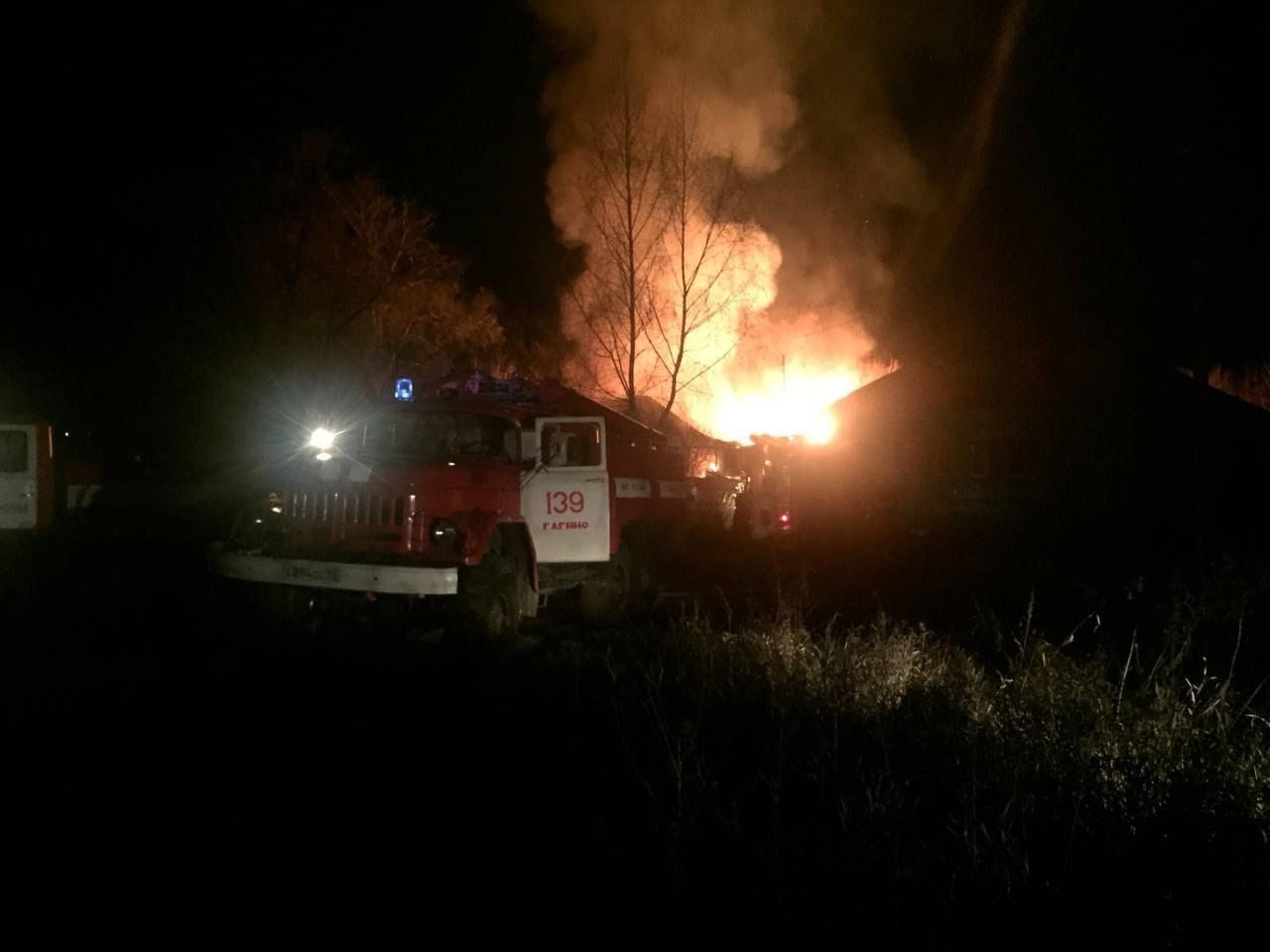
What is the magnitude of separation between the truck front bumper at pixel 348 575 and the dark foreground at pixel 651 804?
1.02 metres

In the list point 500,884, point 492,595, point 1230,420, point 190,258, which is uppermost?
point 190,258

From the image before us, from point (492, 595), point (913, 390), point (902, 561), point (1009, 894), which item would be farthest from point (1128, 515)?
point (1009, 894)

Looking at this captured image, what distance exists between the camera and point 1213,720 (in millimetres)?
4992

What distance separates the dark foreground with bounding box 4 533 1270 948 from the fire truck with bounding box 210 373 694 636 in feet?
4.91

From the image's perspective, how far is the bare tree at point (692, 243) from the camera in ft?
64.6

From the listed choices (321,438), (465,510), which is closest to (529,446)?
(465,510)

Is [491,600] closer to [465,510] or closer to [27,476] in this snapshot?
[465,510]

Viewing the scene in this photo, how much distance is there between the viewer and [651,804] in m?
3.97

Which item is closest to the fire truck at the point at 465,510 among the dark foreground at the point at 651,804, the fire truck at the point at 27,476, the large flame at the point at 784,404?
the dark foreground at the point at 651,804

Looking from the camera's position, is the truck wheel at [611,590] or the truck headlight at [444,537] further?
the truck wheel at [611,590]

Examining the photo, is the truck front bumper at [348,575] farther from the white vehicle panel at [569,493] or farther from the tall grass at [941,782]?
the tall grass at [941,782]

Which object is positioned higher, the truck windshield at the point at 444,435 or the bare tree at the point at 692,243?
the bare tree at the point at 692,243

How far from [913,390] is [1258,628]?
763 inches

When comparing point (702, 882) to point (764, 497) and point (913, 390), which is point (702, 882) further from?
point (913, 390)
